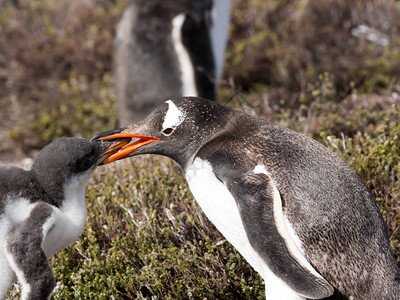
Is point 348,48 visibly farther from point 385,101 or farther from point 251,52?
point 385,101

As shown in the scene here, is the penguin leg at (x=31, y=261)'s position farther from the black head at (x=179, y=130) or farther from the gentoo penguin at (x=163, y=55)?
the gentoo penguin at (x=163, y=55)

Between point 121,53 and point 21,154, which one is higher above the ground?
point 121,53

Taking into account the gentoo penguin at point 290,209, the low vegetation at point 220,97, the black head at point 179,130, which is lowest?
the low vegetation at point 220,97

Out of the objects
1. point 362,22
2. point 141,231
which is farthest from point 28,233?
point 362,22

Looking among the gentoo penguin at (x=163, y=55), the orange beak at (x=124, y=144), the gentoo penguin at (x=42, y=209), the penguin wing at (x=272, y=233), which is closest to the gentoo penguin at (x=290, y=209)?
the penguin wing at (x=272, y=233)

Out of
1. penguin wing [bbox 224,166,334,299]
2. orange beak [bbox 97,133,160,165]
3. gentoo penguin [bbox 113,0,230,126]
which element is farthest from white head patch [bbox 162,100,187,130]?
gentoo penguin [bbox 113,0,230,126]

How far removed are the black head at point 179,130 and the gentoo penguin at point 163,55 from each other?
3.31m

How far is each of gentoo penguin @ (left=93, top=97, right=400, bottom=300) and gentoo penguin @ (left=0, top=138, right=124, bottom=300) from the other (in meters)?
0.47

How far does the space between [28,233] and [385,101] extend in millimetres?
3991

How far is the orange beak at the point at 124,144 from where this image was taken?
2.93 meters

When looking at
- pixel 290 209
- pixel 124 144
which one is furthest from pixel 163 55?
pixel 290 209

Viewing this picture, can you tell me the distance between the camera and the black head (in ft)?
9.55

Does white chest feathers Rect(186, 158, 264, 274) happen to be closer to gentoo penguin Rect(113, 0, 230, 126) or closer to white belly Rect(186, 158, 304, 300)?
white belly Rect(186, 158, 304, 300)

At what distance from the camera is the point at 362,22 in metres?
8.29
